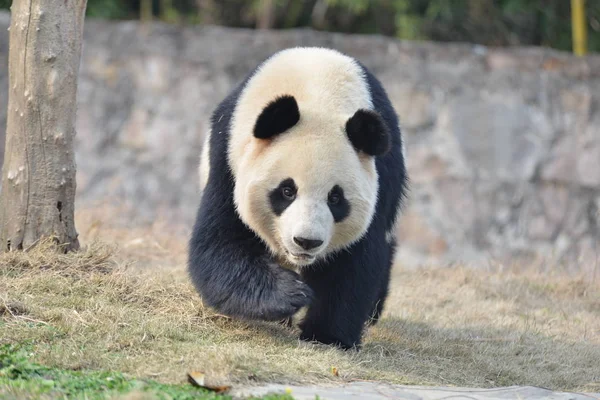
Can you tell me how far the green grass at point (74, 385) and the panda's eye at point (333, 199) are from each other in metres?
1.27

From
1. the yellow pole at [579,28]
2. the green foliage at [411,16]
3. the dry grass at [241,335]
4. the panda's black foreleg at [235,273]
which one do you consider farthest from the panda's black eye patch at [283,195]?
the yellow pole at [579,28]

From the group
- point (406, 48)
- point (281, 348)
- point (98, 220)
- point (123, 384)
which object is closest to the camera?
point (123, 384)

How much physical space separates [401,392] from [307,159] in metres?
1.24

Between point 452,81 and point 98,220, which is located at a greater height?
point 452,81

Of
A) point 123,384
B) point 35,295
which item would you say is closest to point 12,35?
point 35,295

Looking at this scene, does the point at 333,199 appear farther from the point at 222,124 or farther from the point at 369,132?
the point at 222,124

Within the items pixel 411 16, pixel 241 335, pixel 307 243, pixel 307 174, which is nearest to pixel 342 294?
pixel 241 335

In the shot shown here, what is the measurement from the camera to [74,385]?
3674 mm

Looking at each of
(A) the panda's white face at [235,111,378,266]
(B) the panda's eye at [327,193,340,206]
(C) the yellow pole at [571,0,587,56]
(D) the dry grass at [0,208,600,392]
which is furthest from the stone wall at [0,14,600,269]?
(B) the panda's eye at [327,193,340,206]

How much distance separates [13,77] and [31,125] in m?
0.35

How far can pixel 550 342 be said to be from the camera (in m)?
5.92

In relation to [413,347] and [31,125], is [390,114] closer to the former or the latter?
[413,347]

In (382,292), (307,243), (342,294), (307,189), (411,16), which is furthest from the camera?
(411,16)

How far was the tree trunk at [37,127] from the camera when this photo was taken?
5.44m
